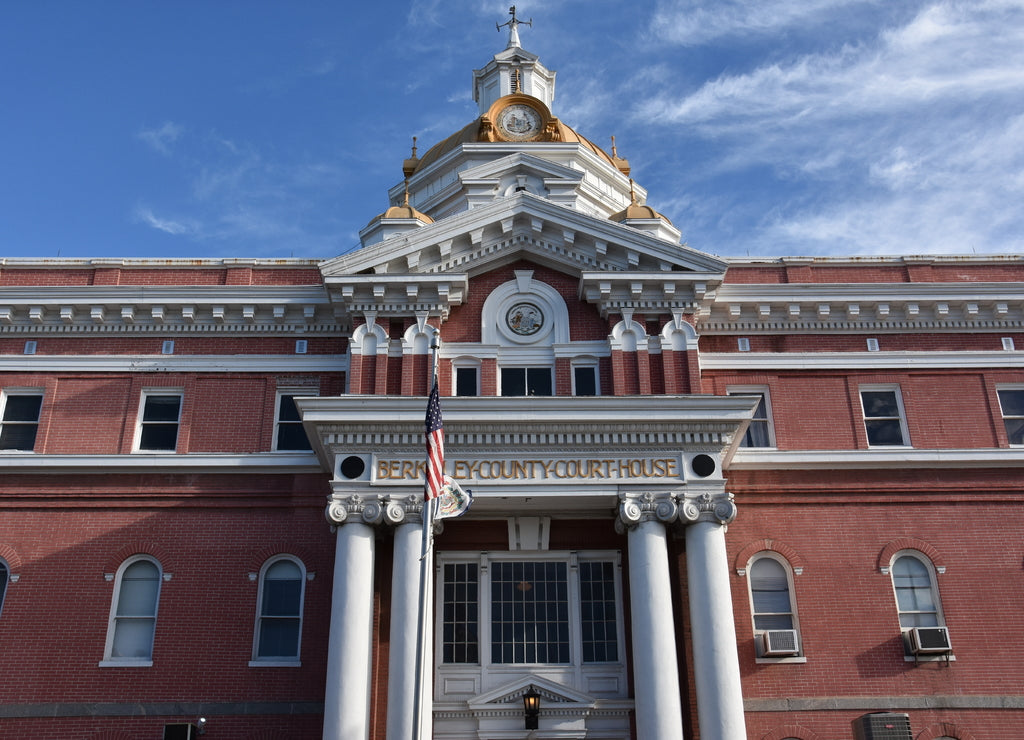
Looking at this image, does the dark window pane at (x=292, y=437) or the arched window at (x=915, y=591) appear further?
the dark window pane at (x=292, y=437)

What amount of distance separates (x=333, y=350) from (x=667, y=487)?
894 centimetres

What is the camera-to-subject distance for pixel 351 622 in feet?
62.2

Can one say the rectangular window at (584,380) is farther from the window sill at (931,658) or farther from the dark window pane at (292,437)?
the window sill at (931,658)

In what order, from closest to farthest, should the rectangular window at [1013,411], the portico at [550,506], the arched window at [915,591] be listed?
the portico at [550,506] < the arched window at [915,591] < the rectangular window at [1013,411]

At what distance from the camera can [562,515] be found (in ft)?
71.7

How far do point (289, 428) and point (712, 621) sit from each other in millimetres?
10638

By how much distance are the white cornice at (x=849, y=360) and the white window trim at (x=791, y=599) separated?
458 cm

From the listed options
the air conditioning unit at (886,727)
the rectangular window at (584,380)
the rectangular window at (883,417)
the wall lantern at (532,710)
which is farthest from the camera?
the rectangular window at (883,417)

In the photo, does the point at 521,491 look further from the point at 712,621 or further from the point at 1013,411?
the point at 1013,411

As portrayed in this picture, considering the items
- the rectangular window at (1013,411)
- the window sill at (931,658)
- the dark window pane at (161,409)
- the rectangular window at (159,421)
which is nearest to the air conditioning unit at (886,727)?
the window sill at (931,658)

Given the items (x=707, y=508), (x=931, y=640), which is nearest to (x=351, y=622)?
(x=707, y=508)

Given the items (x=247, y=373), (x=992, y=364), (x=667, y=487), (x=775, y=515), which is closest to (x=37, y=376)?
(x=247, y=373)

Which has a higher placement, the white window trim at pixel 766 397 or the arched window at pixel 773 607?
the white window trim at pixel 766 397

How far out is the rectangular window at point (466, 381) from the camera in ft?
75.0
